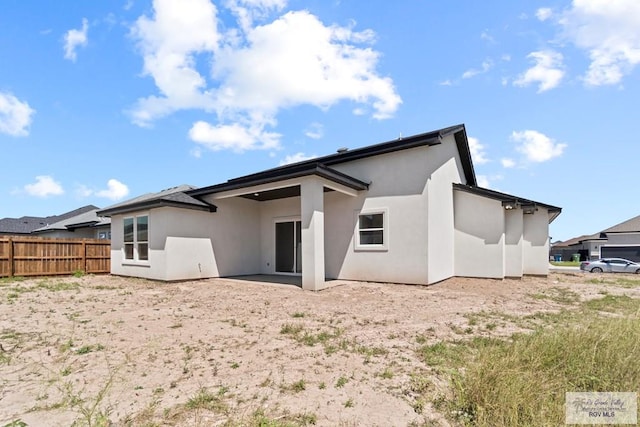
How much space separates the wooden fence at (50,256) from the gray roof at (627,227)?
1509 inches

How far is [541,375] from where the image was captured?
3.35 metres

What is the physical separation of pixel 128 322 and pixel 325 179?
20.3 feet

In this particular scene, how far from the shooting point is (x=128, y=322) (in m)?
6.20

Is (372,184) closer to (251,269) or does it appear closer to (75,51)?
(251,269)

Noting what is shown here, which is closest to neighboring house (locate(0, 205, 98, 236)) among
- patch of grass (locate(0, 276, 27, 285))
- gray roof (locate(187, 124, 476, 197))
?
patch of grass (locate(0, 276, 27, 285))

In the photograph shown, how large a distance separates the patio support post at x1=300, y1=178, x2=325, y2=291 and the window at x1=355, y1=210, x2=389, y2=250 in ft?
7.08

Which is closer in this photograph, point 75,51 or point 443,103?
point 75,51

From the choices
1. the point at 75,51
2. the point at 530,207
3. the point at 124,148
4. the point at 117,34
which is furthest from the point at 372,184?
the point at 124,148

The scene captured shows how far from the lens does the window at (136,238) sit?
490 inches

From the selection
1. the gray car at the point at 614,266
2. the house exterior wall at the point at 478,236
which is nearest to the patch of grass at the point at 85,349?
the house exterior wall at the point at 478,236

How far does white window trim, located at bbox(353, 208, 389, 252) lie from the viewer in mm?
10594

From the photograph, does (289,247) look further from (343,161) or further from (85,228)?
(85,228)

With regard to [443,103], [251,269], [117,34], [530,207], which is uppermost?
[117,34]

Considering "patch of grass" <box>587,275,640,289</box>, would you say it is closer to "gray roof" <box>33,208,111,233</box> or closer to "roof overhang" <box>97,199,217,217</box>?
"roof overhang" <box>97,199,217,217</box>
